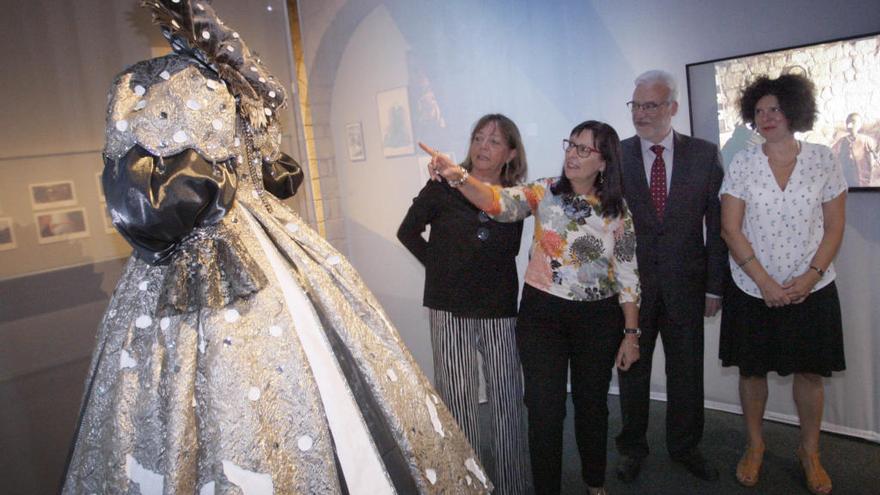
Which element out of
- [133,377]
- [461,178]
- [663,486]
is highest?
[461,178]

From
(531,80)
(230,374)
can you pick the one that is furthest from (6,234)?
(531,80)

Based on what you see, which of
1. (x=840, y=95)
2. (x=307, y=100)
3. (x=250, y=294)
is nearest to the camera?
(x=250, y=294)

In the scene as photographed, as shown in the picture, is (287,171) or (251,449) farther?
(287,171)

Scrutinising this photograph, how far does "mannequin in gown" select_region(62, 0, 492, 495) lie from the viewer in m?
1.16

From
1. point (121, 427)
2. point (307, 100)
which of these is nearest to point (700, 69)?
point (307, 100)

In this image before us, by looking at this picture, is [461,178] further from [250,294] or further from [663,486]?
[663,486]

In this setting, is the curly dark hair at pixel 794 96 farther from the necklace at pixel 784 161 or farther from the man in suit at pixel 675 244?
the man in suit at pixel 675 244

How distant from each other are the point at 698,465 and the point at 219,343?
1846 mm

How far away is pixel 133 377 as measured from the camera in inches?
48.0

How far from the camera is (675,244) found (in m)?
2.15

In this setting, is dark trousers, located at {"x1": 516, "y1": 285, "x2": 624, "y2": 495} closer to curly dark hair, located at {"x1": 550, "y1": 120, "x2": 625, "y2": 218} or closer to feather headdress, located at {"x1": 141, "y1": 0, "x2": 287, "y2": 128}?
curly dark hair, located at {"x1": 550, "y1": 120, "x2": 625, "y2": 218}

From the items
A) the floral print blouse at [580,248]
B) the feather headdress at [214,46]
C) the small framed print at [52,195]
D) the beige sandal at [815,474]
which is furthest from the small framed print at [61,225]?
the beige sandal at [815,474]

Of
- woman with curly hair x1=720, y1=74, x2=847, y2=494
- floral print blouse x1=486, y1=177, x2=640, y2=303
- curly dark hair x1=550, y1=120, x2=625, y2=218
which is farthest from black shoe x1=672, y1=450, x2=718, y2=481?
curly dark hair x1=550, y1=120, x2=625, y2=218

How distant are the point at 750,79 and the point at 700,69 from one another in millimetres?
193
